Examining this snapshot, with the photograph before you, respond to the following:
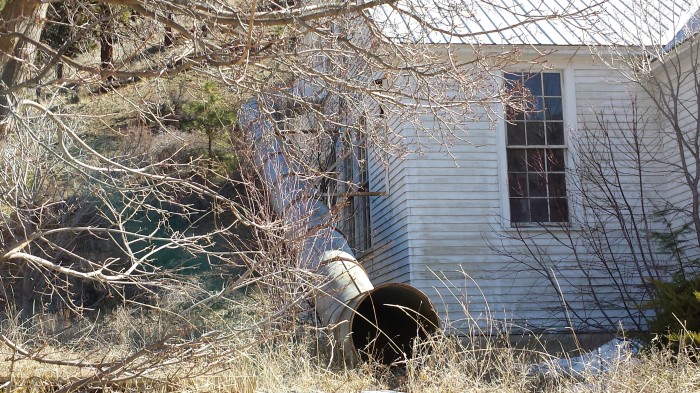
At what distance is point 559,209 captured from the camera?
12625mm

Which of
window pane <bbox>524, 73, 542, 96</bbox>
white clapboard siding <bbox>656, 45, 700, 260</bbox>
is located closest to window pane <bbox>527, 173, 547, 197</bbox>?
window pane <bbox>524, 73, 542, 96</bbox>

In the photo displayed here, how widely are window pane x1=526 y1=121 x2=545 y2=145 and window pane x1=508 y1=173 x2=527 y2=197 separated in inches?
21.2

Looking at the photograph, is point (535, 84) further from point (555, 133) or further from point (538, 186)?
point (538, 186)

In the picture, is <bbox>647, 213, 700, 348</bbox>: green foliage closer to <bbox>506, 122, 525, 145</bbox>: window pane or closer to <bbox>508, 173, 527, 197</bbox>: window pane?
<bbox>508, 173, 527, 197</bbox>: window pane

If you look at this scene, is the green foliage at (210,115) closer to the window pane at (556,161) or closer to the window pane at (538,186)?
the window pane at (538,186)

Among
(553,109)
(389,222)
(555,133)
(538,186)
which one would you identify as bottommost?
(389,222)

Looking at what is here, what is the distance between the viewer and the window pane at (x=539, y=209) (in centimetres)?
1265

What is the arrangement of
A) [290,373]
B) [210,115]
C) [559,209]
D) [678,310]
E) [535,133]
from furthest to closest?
[210,115] < [535,133] < [559,209] < [678,310] < [290,373]

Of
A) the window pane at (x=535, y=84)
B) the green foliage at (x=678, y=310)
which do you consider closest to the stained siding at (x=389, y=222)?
the window pane at (x=535, y=84)

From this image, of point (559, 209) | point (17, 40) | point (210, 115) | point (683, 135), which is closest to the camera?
point (17, 40)

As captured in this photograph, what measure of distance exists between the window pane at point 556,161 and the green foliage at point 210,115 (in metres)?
7.58

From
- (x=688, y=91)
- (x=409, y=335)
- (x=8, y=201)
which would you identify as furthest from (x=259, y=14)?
(x=688, y=91)

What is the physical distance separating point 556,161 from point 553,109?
2.70ft

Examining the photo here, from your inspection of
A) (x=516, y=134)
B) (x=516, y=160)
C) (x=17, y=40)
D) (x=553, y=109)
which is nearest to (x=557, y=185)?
(x=516, y=160)
